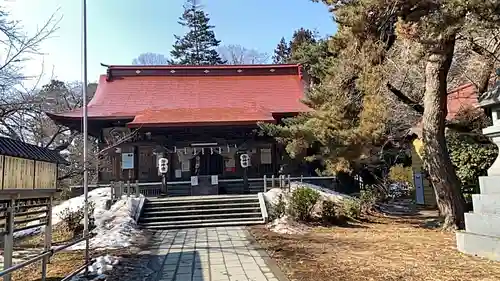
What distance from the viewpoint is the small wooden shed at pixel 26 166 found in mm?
5094

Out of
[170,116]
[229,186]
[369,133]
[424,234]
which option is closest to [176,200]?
[229,186]

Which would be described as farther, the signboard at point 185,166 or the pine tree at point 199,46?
the pine tree at point 199,46

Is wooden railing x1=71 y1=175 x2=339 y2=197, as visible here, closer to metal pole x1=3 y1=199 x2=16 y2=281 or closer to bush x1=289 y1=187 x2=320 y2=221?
bush x1=289 y1=187 x2=320 y2=221

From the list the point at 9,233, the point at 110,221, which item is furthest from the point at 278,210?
the point at 9,233

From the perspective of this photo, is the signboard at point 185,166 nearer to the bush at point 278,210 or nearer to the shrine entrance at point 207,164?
the shrine entrance at point 207,164

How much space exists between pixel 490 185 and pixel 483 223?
0.63m

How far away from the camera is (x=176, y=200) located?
50.0ft

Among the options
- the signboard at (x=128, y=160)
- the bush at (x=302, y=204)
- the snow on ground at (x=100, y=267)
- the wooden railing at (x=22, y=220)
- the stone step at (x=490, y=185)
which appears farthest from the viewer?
the signboard at (x=128, y=160)

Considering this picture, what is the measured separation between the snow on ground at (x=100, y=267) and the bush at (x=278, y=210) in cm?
644

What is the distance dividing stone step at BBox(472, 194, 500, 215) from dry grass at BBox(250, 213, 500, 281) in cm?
80

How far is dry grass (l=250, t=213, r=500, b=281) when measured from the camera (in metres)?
5.90

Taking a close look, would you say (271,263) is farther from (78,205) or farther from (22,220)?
(78,205)

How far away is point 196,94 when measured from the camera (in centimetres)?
2348

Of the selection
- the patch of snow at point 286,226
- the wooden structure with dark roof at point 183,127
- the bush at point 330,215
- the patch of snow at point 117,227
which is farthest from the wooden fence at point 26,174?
the wooden structure with dark roof at point 183,127
